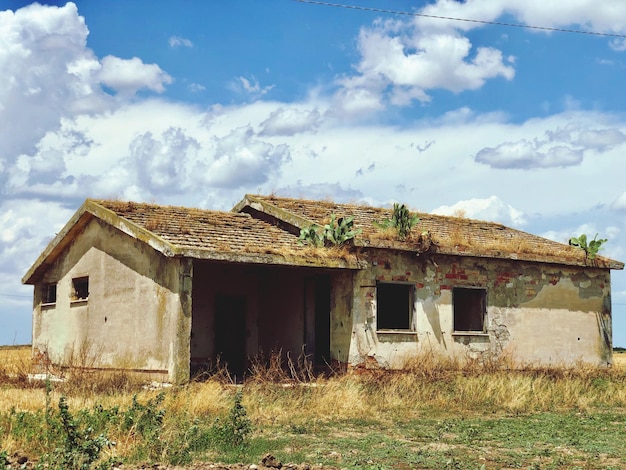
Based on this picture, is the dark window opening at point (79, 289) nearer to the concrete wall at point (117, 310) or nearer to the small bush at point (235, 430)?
the concrete wall at point (117, 310)

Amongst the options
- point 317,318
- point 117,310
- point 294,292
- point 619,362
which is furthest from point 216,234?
point 619,362

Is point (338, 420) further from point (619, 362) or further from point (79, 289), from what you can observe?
point (619, 362)

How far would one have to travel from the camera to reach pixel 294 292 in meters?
18.8

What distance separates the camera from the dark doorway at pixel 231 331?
1903 centimetres

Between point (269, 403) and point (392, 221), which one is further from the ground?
point (392, 221)

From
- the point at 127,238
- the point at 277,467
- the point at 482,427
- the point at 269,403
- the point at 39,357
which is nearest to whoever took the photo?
the point at 277,467

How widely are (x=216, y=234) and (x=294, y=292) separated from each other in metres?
3.22

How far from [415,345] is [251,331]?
436 cm

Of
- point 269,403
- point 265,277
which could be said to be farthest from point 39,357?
point 269,403

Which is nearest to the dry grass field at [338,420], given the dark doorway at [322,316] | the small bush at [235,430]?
the small bush at [235,430]

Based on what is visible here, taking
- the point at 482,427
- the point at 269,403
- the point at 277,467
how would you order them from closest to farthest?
the point at 277,467
the point at 482,427
the point at 269,403

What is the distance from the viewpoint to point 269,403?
519 inches

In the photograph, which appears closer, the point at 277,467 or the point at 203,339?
the point at 277,467

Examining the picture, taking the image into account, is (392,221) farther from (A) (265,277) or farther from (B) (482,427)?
(B) (482,427)
